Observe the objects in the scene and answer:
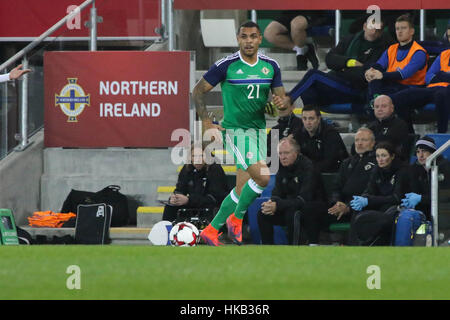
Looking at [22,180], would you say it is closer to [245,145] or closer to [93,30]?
[93,30]

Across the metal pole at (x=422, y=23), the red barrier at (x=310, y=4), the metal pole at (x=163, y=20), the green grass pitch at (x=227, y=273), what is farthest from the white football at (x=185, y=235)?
the metal pole at (x=422, y=23)

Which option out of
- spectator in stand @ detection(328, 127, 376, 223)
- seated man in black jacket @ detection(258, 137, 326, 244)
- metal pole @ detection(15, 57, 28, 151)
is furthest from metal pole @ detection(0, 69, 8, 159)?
spectator in stand @ detection(328, 127, 376, 223)

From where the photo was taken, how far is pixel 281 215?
32.7ft

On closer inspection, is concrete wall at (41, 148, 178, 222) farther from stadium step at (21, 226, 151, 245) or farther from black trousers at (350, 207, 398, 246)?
black trousers at (350, 207, 398, 246)

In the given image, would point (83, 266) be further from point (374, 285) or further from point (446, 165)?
point (446, 165)

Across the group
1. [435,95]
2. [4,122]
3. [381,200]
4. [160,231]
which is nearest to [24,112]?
[4,122]

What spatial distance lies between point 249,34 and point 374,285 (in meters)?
2.99

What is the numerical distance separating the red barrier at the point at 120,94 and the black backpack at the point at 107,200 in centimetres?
86

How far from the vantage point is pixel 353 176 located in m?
10.2

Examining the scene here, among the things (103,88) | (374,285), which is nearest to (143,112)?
(103,88)

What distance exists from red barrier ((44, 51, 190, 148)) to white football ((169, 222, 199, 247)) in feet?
8.59

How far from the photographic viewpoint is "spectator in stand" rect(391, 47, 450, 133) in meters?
10.8

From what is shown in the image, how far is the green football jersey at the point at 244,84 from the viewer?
875 cm

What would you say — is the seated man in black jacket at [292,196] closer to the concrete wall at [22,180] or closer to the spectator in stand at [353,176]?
the spectator in stand at [353,176]
